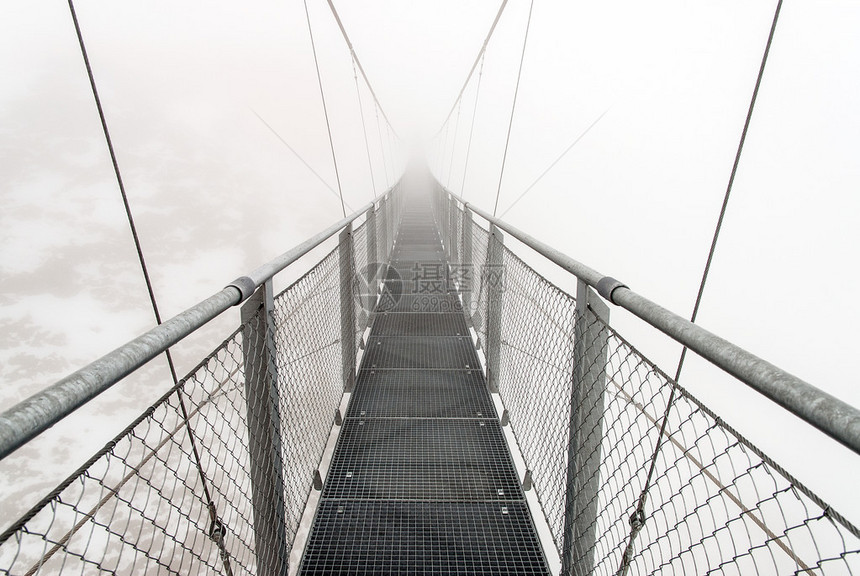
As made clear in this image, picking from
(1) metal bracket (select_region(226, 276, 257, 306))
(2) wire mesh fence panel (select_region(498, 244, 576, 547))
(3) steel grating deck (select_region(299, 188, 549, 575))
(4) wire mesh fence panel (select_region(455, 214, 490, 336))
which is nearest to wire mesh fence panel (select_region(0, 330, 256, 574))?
(1) metal bracket (select_region(226, 276, 257, 306))

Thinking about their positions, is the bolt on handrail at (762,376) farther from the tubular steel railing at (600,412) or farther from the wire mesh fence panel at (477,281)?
the wire mesh fence panel at (477,281)

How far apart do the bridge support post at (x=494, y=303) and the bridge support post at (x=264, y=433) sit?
159cm

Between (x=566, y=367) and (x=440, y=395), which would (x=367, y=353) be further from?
(x=566, y=367)

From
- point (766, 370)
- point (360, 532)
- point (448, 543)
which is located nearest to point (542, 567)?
point (448, 543)

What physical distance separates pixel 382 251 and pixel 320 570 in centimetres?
378

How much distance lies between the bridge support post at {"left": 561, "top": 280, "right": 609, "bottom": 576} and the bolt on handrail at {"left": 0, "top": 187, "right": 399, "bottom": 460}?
1.01 metres

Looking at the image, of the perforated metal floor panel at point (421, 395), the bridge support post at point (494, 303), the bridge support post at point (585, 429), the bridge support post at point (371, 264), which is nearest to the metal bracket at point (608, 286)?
the bridge support post at point (585, 429)

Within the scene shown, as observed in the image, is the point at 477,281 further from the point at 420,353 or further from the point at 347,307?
the point at 347,307

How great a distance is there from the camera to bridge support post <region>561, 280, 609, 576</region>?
1.35 meters

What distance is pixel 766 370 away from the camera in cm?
72


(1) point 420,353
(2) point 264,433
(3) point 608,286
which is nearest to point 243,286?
(2) point 264,433

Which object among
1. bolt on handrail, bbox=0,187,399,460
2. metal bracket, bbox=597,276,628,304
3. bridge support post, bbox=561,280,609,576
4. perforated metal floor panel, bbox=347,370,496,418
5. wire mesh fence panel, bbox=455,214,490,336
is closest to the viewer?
bolt on handrail, bbox=0,187,399,460

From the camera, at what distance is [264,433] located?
4.78 ft

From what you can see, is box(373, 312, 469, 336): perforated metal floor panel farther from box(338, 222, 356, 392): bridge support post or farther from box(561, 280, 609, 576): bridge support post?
box(561, 280, 609, 576): bridge support post
